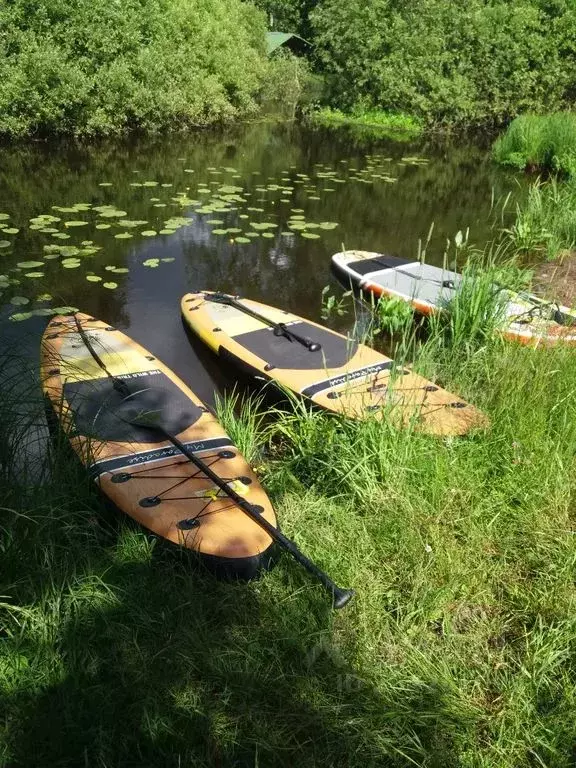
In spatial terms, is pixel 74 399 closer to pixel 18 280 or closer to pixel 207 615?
pixel 207 615

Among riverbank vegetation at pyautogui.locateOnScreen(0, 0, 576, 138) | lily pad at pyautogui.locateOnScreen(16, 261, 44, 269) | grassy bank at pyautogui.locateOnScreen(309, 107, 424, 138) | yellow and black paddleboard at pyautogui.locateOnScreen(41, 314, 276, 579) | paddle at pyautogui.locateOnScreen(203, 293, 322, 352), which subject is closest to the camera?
yellow and black paddleboard at pyautogui.locateOnScreen(41, 314, 276, 579)

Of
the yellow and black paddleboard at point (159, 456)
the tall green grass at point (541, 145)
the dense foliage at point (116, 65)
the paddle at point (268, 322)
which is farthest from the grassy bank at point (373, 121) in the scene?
the yellow and black paddleboard at point (159, 456)

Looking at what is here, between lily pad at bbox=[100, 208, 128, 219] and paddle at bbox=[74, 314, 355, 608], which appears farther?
lily pad at bbox=[100, 208, 128, 219]

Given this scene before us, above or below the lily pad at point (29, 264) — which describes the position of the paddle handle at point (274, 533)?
above

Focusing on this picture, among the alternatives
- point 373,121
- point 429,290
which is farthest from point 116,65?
point 429,290

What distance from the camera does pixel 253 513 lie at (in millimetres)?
2662

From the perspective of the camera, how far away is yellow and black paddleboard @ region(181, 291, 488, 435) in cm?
323

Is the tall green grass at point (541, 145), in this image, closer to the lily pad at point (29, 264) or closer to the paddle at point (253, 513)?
the lily pad at point (29, 264)

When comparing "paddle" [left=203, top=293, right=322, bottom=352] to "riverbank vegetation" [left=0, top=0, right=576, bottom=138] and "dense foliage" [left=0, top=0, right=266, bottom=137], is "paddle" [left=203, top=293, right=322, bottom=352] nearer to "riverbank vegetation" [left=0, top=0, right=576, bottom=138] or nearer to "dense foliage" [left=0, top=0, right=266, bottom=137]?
"dense foliage" [left=0, top=0, right=266, bottom=137]

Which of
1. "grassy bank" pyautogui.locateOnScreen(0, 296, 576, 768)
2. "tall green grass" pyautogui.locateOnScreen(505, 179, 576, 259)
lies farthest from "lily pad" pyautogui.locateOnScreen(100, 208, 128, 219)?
"grassy bank" pyautogui.locateOnScreen(0, 296, 576, 768)

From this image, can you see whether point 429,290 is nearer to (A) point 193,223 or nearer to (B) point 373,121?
(A) point 193,223

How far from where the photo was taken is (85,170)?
1074 cm

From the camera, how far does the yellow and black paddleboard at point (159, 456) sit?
8.50 feet

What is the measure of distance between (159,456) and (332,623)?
4.50 feet
